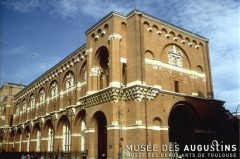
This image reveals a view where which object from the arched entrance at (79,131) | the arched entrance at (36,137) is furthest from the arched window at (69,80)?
the arched entrance at (36,137)

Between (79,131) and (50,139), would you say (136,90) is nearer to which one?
(79,131)

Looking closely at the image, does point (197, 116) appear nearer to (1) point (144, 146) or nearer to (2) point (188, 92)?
(2) point (188, 92)

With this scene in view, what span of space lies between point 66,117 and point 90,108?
9.68 metres

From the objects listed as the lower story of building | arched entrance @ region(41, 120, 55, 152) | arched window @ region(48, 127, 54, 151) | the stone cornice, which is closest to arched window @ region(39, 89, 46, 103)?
arched entrance @ region(41, 120, 55, 152)

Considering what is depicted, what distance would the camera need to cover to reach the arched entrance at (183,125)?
27719 mm

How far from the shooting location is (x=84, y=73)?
33.9 m

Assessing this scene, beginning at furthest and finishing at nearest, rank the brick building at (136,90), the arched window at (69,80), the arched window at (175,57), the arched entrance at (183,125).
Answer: the arched window at (69,80) → the arched window at (175,57) → the arched entrance at (183,125) → the brick building at (136,90)

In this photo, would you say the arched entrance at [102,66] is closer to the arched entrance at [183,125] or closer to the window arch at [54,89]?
the arched entrance at [183,125]

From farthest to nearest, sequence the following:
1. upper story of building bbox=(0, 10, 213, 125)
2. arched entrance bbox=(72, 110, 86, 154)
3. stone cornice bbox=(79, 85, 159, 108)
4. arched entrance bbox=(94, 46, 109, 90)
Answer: arched entrance bbox=(72, 110, 86, 154)
arched entrance bbox=(94, 46, 109, 90)
upper story of building bbox=(0, 10, 213, 125)
stone cornice bbox=(79, 85, 159, 108)

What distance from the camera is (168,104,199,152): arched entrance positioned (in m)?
27.7

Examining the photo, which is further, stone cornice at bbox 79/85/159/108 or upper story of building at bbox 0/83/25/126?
upper story of building at bbox 0/83/25/126

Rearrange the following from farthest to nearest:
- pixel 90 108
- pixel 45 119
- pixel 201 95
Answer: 1. pixel 45 119
2. pixel 201 95
3. pixel 90 108

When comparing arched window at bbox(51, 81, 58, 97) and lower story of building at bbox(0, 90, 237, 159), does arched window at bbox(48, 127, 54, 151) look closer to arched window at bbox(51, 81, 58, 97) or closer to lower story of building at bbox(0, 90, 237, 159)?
lower story of building at bbox(0, 90, 237, 159)

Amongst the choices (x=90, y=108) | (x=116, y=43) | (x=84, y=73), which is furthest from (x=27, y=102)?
(x=116, y=43)
